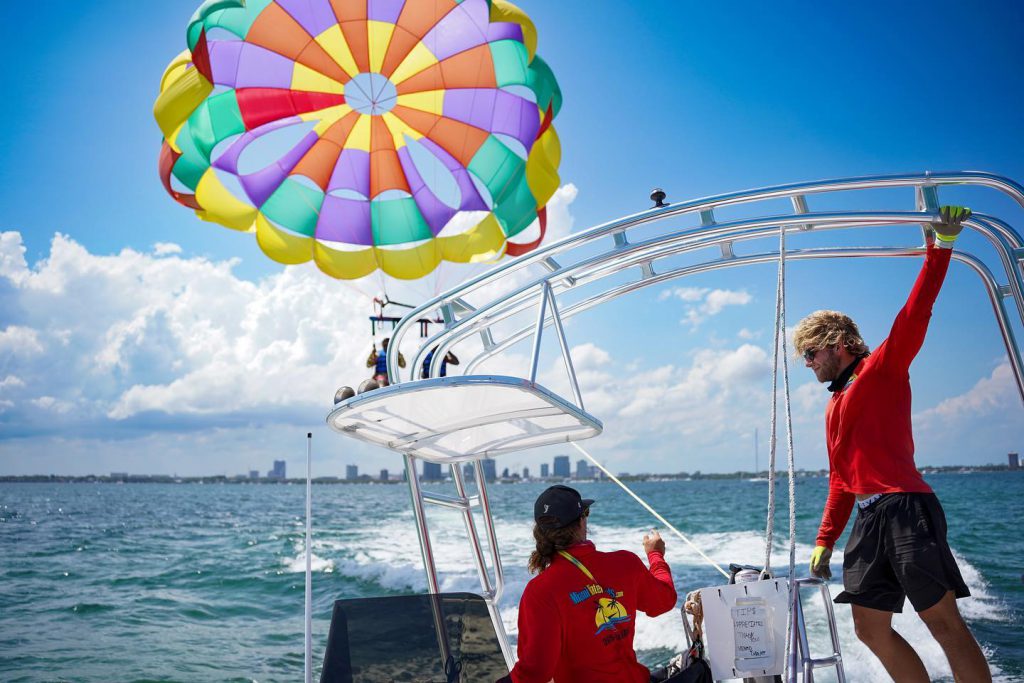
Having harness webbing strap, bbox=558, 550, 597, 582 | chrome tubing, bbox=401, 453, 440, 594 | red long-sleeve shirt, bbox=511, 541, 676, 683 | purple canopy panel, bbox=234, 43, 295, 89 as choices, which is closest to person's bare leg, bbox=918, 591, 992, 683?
red long-sleeve shirt, bbox=511, 541, 676, 683

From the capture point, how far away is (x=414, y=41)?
272 inches

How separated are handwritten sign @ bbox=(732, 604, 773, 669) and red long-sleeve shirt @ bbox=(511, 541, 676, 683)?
0.34 meters

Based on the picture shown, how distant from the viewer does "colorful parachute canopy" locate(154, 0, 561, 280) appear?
22.0ft

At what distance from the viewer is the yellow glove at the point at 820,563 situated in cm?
270

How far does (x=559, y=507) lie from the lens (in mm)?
2457

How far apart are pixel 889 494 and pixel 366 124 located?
624cm

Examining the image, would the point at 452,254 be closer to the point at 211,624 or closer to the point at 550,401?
the point at 550,401

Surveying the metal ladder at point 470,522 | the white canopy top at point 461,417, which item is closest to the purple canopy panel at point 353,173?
the metal ladder at point 470,522

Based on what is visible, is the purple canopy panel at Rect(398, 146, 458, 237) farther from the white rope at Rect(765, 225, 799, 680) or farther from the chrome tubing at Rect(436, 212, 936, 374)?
the white rope at Rect(765, 225, 799, 680)

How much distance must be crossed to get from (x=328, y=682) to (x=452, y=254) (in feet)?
16.6

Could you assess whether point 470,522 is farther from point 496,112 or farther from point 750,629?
point 496,112

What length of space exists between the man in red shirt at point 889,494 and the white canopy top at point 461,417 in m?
0.93

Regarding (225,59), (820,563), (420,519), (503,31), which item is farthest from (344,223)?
(820,563)

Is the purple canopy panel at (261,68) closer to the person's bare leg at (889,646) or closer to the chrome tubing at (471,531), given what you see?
the chrome tubing at (471,531)
